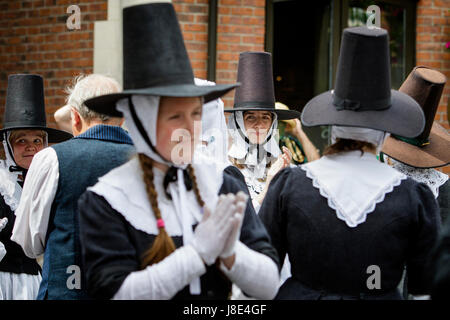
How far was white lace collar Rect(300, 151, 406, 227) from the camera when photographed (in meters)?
2.52

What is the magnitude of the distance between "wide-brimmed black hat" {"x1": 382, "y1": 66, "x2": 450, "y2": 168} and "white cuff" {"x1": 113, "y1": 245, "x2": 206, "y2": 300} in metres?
1.96

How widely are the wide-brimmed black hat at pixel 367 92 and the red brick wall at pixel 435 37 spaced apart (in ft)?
15.9

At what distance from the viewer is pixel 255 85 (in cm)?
464

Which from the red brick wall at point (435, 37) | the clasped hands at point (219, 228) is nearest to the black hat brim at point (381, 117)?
the clasped hands at point (219, 228)

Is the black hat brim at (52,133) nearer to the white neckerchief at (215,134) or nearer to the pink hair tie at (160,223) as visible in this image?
the white neckerchief at (215,134)

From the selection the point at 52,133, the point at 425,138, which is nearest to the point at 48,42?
the point at 52,133

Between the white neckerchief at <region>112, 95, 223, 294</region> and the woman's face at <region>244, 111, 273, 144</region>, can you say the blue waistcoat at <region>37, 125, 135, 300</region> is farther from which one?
the woman's face at <region>244, 111, 273, 144</region>

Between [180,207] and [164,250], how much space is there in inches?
6.5

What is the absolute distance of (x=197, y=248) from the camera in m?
2.02

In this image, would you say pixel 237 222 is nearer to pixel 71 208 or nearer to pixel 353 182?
pixel 353 182
